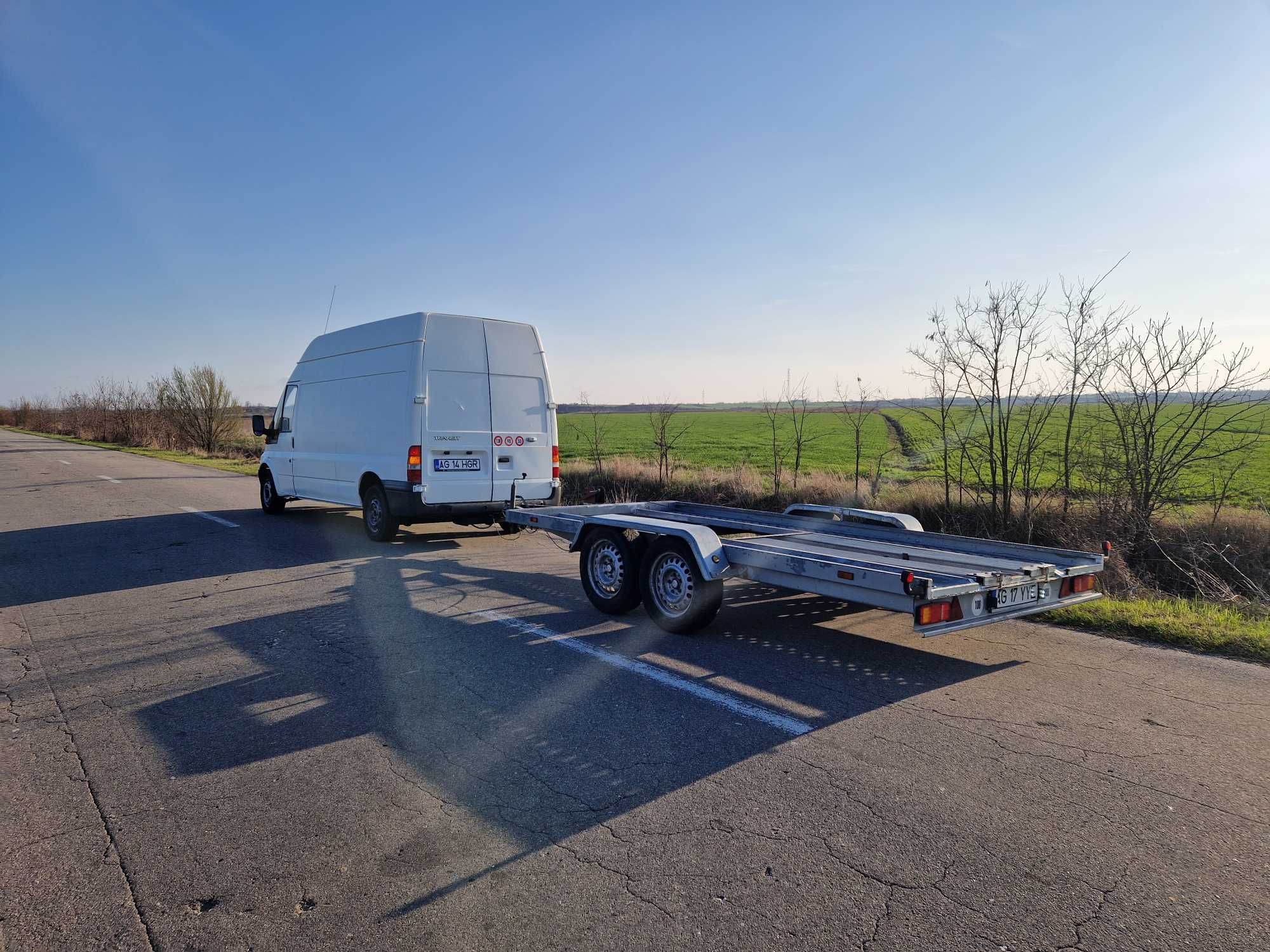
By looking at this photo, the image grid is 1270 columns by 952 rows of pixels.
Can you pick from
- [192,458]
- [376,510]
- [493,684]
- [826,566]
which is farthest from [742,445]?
[493,684]

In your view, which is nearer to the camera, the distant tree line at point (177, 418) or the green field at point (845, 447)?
the green field at point (845, 447)

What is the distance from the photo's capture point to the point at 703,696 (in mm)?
4906

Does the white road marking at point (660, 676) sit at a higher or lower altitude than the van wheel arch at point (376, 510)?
lower

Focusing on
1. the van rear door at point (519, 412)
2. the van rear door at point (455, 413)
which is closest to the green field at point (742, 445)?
the van rear door at point (519, 412)

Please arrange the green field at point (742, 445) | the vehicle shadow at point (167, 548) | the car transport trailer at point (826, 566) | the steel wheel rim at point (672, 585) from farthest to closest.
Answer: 1. the green field at point (742, 445)
2. the vehicle shadow at point (167, 548)
3. the steel wheel rim at point (672, 585)
4. the car transport trailer at point (826, 566)

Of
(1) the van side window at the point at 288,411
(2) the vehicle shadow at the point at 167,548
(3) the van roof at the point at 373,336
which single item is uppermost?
(3) the van roof at the point at 373,336

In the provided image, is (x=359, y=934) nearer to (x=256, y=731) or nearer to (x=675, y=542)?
(x=256, y=731)

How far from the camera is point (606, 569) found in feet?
23.2

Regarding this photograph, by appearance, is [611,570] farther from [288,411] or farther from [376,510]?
[288,411]

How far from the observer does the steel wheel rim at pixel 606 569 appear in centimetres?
689

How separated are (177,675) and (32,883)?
2495 mm

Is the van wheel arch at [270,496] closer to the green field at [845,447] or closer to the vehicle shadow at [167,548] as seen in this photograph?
the vehicle shadow at [167,548]

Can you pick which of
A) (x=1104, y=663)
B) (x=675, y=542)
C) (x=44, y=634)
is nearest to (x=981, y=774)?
(x=1104, y=663)

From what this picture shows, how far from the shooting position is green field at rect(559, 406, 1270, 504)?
438 inches
